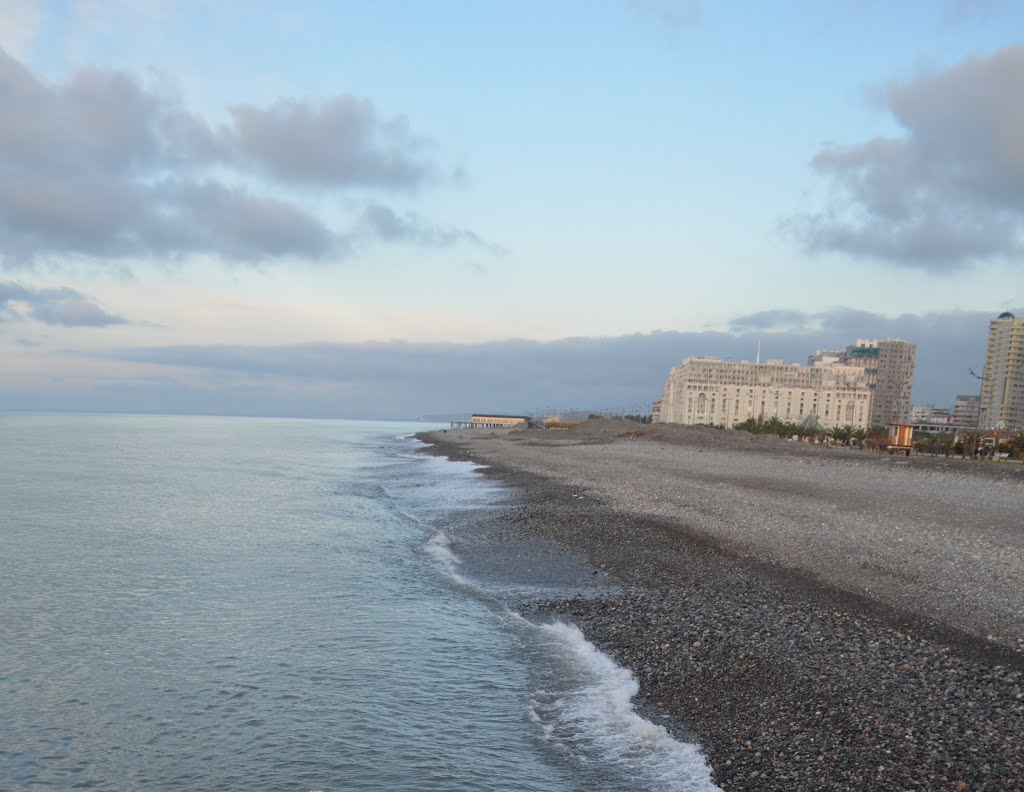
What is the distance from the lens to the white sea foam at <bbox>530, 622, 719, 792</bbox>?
303 inches

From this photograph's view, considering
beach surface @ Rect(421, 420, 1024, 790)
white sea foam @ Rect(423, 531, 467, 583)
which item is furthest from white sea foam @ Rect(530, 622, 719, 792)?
white sea foam @ Rect(423, 531, 467, 583)

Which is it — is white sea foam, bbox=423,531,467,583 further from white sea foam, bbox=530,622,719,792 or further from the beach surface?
white sea foam, bbox=530,622,719,792

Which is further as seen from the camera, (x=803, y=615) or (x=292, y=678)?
(x=803, y=615)

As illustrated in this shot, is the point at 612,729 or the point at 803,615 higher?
the point at 803,615

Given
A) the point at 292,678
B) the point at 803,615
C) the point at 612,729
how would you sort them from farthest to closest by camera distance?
the point at 803,615
the point at 292,678
the point at 612,729

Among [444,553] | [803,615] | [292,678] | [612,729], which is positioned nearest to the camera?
[612,729]

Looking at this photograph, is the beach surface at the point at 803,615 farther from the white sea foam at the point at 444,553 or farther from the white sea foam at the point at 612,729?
the white sea foam at the point at 444,553

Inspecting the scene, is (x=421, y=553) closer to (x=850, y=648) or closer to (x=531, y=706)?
(x=531, y=706)

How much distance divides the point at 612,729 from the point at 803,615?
4863 mm

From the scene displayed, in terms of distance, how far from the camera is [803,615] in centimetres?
1212

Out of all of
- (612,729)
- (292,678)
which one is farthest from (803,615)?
(292,678)

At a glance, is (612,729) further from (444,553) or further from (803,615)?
(444,553)

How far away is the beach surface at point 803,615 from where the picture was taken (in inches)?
294

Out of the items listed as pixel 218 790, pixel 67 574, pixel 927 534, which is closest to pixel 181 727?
pixel 218 790
